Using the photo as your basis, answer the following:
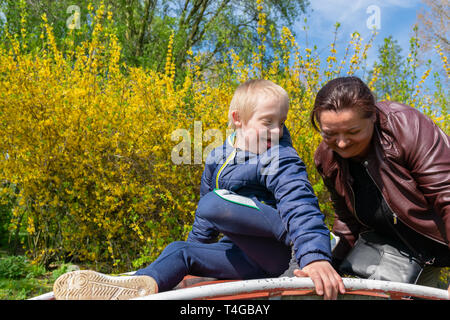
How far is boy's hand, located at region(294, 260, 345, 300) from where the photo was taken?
4.17 ft

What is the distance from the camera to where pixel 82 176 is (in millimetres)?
4051

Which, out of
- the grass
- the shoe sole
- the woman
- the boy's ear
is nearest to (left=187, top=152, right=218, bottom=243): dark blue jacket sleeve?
the boy's ear

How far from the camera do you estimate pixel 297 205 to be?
1465 millimetres

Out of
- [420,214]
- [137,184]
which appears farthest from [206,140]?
[420,214]

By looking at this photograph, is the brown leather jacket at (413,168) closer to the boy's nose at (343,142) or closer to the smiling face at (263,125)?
the boy's nose at (343,142)

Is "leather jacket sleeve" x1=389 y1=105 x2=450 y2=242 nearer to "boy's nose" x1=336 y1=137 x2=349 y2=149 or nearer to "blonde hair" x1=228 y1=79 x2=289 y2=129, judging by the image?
"boy's nose" x1=336 y1=137 x2=349 y2=149

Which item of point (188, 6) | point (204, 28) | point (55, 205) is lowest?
point (55, 205)

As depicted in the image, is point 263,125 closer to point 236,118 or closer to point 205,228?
point 236,118

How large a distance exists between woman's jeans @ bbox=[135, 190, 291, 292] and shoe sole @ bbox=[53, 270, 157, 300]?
0.50ft

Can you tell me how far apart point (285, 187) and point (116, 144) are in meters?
2.52

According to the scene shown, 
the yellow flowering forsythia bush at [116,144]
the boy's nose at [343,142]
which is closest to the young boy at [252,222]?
the boy's nose at [343,142]

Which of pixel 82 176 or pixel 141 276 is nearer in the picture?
pixel 141 276
